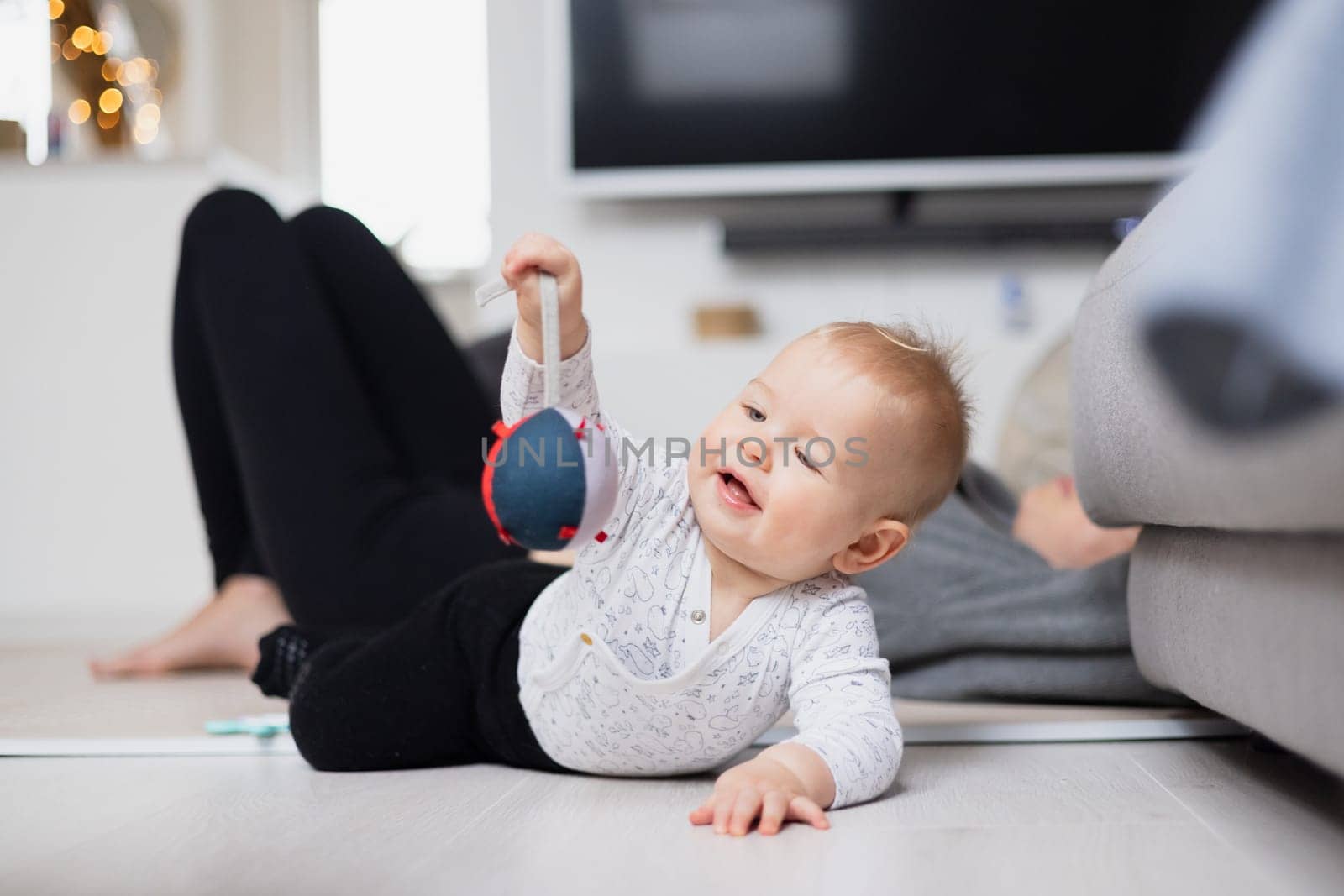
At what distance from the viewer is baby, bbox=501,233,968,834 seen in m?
0.82

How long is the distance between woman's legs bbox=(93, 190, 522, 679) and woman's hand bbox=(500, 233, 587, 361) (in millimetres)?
485

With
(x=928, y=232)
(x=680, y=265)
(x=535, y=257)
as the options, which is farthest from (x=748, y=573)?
(x=680, y=265)

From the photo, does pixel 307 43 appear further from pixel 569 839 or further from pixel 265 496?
pixel 569 839

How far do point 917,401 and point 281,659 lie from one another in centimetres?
70

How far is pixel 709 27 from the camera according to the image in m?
2.75

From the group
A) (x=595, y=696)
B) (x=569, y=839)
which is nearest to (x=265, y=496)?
(x=595, y=696)

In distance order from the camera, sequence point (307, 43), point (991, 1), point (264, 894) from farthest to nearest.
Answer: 1. point (307, 43)
2. point (991, 1)
3. point (264, 894)

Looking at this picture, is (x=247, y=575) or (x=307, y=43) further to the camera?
(x=307, y=43)

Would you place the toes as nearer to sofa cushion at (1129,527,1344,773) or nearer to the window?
sofa cushion at (1129,527,1344,773)

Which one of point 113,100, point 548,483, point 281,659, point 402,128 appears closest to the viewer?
point 548,483

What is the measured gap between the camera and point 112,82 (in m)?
2.99

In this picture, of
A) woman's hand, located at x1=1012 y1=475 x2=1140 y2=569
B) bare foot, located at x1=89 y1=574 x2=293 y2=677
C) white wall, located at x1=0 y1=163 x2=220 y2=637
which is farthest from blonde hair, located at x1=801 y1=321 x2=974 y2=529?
white wall, located at x1=0 y1=163 x2=220 y2=637

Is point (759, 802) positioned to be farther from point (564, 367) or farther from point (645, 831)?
point (564, 367)

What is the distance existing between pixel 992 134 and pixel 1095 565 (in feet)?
→ 5.71
